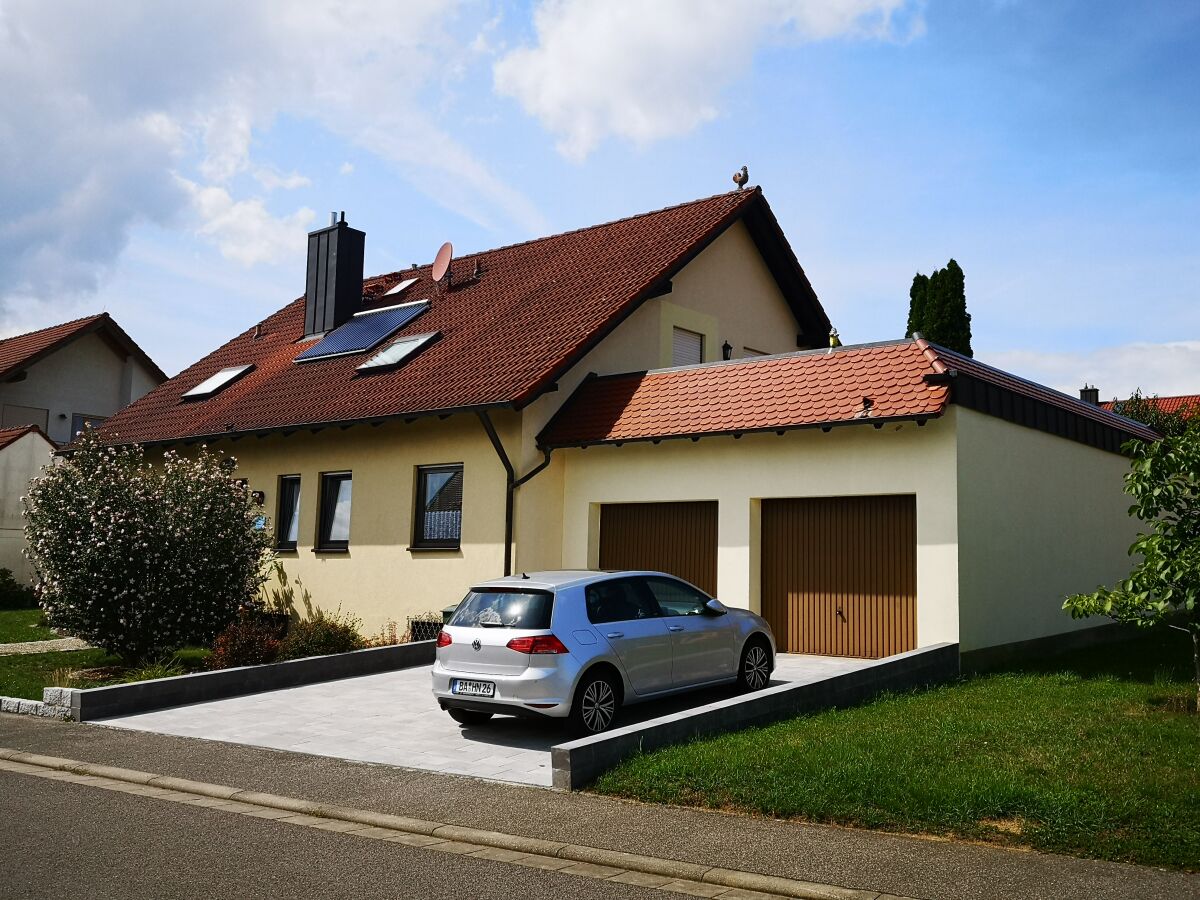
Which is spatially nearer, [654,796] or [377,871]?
[377,871]

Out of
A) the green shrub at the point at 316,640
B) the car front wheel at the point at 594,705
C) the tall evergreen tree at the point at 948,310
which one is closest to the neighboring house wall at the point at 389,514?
the green shrub at the point at 316,640

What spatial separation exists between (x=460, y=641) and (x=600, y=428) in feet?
22.1

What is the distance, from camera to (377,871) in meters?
6.31

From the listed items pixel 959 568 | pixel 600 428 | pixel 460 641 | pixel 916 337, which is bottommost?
pixel 460 641

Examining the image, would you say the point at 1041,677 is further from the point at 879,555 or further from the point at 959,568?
the point at 879,555

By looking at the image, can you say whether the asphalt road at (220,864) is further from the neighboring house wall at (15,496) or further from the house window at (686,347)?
the neighboring house wall at (15,496)

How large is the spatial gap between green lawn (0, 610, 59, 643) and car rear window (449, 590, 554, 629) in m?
13.3

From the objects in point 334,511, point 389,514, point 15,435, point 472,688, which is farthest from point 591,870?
point 15,435

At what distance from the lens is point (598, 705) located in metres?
9.98

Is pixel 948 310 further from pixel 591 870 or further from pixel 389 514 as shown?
pixel 591 870

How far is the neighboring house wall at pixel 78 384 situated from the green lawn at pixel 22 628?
10.9m

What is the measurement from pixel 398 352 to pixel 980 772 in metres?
14.8

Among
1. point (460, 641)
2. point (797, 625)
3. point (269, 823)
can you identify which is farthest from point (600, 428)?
point (269, 823)

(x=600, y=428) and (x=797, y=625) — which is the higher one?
(x=600, y=428)
